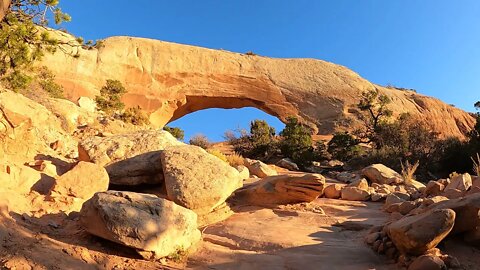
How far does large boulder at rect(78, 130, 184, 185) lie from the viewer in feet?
23.1

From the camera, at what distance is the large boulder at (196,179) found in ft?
20.2

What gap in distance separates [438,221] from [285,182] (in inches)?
121

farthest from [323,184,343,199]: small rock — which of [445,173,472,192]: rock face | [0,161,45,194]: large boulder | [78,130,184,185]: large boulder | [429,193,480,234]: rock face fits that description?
[0,161,45,194]: large boulder

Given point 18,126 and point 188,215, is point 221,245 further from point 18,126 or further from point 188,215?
point 18,126

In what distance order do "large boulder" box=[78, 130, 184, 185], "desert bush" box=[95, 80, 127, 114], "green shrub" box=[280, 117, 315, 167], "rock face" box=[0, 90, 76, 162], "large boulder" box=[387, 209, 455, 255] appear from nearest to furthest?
"large boulder" box=[387, 209, 455, 255] < "rock face" box=[0, 90, 76, 162] < "large boulder" box=[78, 130, 184, 185] < "green shrub" box=[280, 117, 315, 167] < "desert bush" box=[95, 80, 127, 114]

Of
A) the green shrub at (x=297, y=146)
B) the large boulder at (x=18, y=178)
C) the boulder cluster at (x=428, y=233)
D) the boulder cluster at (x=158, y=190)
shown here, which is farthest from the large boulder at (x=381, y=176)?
the large boulder at (x=18, y=178)

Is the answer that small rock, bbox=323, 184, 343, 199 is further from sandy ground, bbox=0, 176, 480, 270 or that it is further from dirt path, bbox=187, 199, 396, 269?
sandy ground, bbox=0, 176, 480, 270

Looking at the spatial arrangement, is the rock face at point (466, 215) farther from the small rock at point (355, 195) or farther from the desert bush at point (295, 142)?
the desert bush at point (295, 142)

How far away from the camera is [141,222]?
4.65 metres

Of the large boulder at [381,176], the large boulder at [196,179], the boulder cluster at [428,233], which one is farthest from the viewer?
the large boulder at [381,176]

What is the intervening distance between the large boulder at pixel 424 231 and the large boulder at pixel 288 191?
2581 millimetres

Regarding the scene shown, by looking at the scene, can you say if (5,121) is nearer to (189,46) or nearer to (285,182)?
(285,182)

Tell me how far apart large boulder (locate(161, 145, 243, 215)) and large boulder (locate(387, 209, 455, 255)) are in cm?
268

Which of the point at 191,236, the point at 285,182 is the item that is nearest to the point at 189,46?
the point at 285,182
